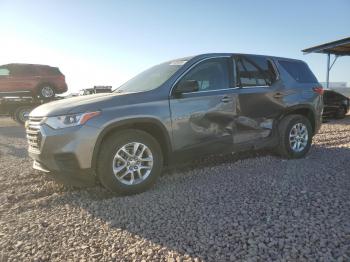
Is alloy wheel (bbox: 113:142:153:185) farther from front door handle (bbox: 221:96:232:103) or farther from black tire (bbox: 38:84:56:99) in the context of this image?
black tire (bbox: 38:84:56:99)

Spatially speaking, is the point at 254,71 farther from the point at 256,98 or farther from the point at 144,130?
the point at 144,130

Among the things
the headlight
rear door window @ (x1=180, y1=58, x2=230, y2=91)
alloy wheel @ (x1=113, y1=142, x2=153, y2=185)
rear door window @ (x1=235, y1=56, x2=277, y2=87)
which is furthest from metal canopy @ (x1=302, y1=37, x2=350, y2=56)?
the headlight

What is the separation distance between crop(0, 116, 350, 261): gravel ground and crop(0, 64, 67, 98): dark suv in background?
1141 cm

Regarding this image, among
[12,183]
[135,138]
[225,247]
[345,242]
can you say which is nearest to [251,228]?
[225,247]

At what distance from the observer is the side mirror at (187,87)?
456 cm

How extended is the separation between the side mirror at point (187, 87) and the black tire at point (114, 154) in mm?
772

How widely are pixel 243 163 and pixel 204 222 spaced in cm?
264

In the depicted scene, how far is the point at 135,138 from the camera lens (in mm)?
4258

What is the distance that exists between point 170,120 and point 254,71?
6.63 feet

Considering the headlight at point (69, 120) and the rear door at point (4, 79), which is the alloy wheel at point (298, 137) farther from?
the rear door at point (4, 79)

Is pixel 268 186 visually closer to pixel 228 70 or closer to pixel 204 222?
pixel 204 222

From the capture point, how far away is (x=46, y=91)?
16.2 m

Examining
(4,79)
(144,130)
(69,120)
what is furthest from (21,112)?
(69,120)

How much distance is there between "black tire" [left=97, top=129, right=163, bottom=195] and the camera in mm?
4086
